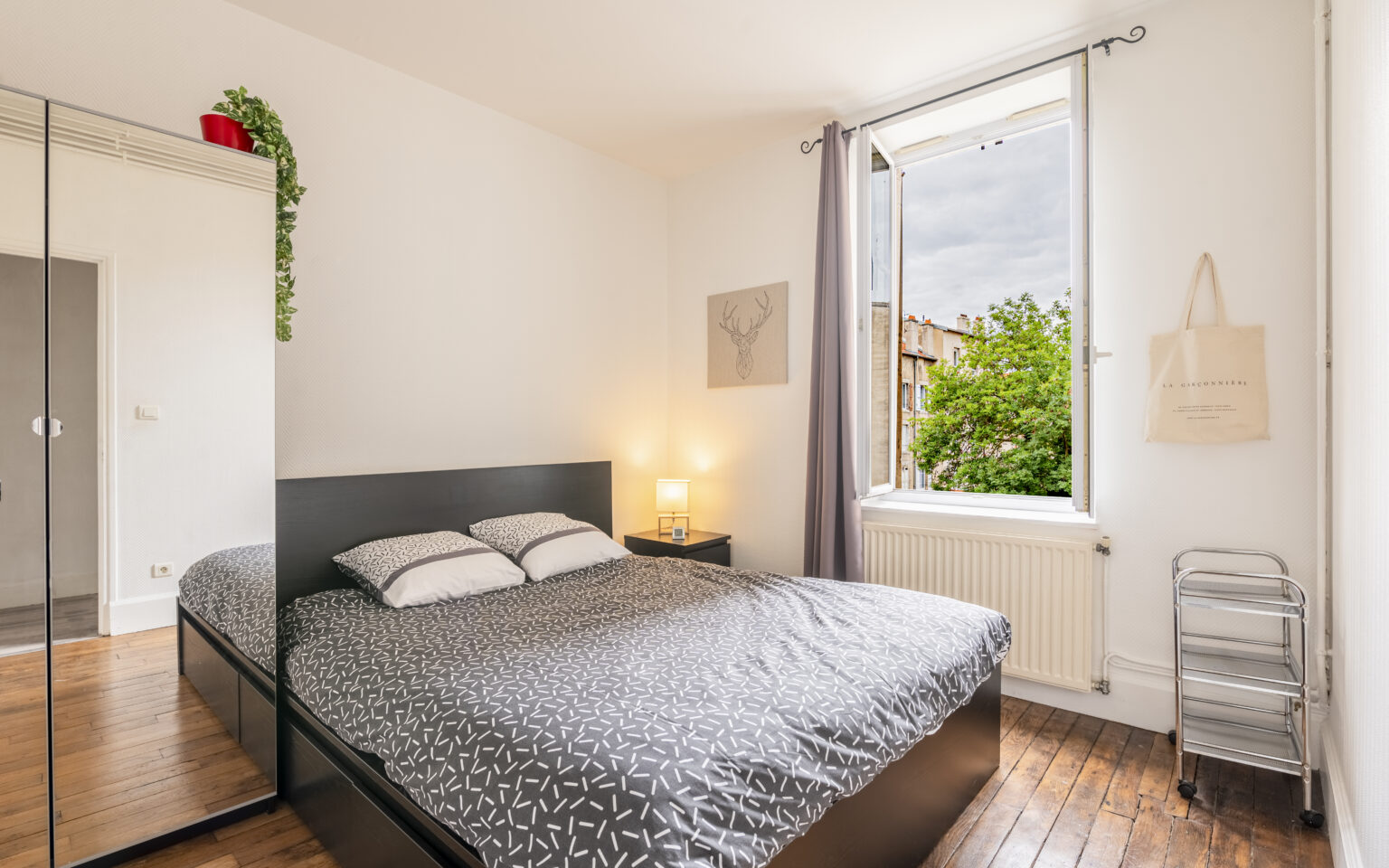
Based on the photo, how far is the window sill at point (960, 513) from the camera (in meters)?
2.74

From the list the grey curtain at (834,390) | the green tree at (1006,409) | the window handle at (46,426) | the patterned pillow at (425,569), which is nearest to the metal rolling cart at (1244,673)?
the green tree at (1006,409)

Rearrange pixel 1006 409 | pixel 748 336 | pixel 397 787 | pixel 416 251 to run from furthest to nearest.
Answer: pixel 748 336 < pixel 1006 409 < pixel 416 251 < pixel 397 787

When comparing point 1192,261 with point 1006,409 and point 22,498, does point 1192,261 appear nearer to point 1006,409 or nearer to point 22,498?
point 1006,409

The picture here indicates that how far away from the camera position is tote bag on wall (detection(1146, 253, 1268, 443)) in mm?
2320

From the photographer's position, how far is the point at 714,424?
3994 millimetres

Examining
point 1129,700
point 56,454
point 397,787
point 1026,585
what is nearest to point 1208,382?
point 1026,585

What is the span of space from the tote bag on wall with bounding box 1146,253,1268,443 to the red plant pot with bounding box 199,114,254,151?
3.38 meters

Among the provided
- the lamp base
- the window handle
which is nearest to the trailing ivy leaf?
the window handle

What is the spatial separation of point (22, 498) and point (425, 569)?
1094mm

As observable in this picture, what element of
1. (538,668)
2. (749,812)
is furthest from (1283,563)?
(538,668)

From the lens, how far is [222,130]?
2.12 m

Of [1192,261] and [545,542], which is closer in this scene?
[1192,261]

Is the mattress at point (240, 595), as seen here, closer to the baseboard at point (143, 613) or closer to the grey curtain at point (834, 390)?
the baseboard at point (143, 613)

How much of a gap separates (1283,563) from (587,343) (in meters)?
3.22
